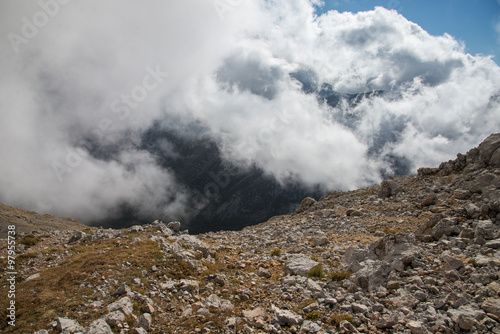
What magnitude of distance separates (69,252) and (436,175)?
2366 inches

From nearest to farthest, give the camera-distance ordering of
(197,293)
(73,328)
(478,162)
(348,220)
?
(73,328)
(197,293)
(348,220)
(478,162)

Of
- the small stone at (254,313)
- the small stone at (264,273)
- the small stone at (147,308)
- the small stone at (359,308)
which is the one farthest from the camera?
the small stone at (264,273)

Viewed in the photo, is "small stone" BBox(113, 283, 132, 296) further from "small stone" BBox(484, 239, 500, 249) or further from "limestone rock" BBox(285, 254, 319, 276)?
"small stone" BBox(484, 239, 500, 249)

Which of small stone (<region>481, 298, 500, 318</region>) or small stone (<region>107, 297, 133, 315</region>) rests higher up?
small stone (<region>481, 298, 500, 318</region>)

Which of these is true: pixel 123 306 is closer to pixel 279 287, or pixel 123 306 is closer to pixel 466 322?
pixel 279 287

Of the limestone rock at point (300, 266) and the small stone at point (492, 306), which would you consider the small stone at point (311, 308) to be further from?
the small stone at point (492, 306)

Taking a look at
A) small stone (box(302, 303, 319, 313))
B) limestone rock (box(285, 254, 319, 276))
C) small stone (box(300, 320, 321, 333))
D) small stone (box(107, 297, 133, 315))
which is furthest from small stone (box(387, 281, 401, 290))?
small stone (box(107, 297, 133, 315))

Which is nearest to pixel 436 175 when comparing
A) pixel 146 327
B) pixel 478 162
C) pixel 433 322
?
pixel 478 162

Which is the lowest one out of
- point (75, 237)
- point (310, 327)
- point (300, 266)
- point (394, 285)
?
point (310, 327)

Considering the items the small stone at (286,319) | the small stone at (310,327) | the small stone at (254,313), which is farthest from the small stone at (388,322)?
the small stone at (254,313)

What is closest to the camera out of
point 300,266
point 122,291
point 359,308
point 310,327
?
point 310,327

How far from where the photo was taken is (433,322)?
984 centimetres

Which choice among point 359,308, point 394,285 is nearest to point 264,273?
point 359,308

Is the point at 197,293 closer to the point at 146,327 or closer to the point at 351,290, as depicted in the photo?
the point at 146,327
